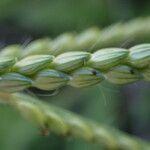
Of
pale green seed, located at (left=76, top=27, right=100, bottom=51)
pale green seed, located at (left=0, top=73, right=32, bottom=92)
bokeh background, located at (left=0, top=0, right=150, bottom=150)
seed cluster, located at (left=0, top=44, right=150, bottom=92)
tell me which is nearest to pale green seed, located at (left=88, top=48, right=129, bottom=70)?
seed cluster, located at (left=0, top=44, right=150, bottom=92)

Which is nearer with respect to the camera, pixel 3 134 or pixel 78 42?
pixel 78 42

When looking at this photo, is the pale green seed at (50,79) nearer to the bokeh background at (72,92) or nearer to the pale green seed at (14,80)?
the pale green seed at (14,80)

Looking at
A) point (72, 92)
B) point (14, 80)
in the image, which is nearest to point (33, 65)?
point (14, 80)

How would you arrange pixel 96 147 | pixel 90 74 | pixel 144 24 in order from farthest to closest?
pixel 96 147 < pixel 144 24 < pixel 90 74

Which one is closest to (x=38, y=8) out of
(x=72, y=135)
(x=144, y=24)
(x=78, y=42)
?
(x=144, y=24)

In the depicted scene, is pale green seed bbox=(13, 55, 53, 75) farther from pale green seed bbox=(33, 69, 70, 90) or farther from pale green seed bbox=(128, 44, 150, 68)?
pale green seed bbox=(128, 44, 150, 68)

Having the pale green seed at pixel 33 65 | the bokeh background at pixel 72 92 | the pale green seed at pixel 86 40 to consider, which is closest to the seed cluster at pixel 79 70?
the pale green seed at pixel 33 65

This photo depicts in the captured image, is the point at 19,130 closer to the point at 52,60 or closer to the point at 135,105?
the point at 135,105
